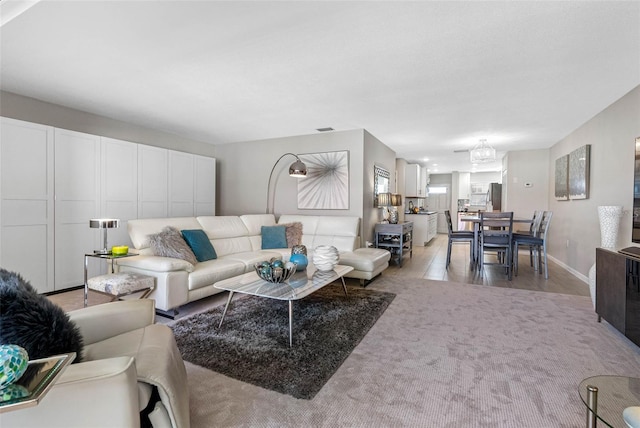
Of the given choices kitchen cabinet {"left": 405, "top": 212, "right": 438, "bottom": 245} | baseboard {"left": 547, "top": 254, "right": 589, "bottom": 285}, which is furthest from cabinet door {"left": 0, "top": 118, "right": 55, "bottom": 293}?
kitchen cabinet {"left": 405, "top": 212, "right": 438, "bottom": 245}

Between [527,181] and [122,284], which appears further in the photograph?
[527,181]

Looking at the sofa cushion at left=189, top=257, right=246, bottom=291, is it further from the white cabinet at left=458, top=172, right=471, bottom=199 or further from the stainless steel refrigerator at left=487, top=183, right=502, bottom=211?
the white cabinet at left=458, top=172, right=471, bottom=199

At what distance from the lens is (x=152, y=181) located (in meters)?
4.69

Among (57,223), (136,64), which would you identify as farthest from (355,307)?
(57,223)

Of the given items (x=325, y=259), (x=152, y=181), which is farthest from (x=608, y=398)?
(x=152, y=181)

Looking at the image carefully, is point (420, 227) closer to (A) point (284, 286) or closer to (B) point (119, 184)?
(A) point (284, 286)

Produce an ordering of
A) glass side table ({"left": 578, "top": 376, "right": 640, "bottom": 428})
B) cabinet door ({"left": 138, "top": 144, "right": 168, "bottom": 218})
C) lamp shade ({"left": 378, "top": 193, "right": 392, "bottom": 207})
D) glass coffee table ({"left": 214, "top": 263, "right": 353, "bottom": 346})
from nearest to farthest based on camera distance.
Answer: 1. glass side table ({"left": 578, "top": 376, "right": 640, "bottom": 428})
2. glass coffee table ({"left": 214, "top": 263, "right": 353, "bottom": 346})
3. cabinet door ({"left": 138, "top": 144, "right": 168, "bottom": 218})
4. lamp shade ({"left": 378, "top": 193, "right": 392, "bottom": 207})

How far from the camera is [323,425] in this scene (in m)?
1.43

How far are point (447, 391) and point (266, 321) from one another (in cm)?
157

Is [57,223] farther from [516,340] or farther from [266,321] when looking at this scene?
[516,340]

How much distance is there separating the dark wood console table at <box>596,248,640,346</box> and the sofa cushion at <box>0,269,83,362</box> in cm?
338

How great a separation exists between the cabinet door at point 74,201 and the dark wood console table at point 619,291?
559 centimetres

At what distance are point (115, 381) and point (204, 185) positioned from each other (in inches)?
199

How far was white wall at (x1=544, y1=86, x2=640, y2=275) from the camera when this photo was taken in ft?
10.6
